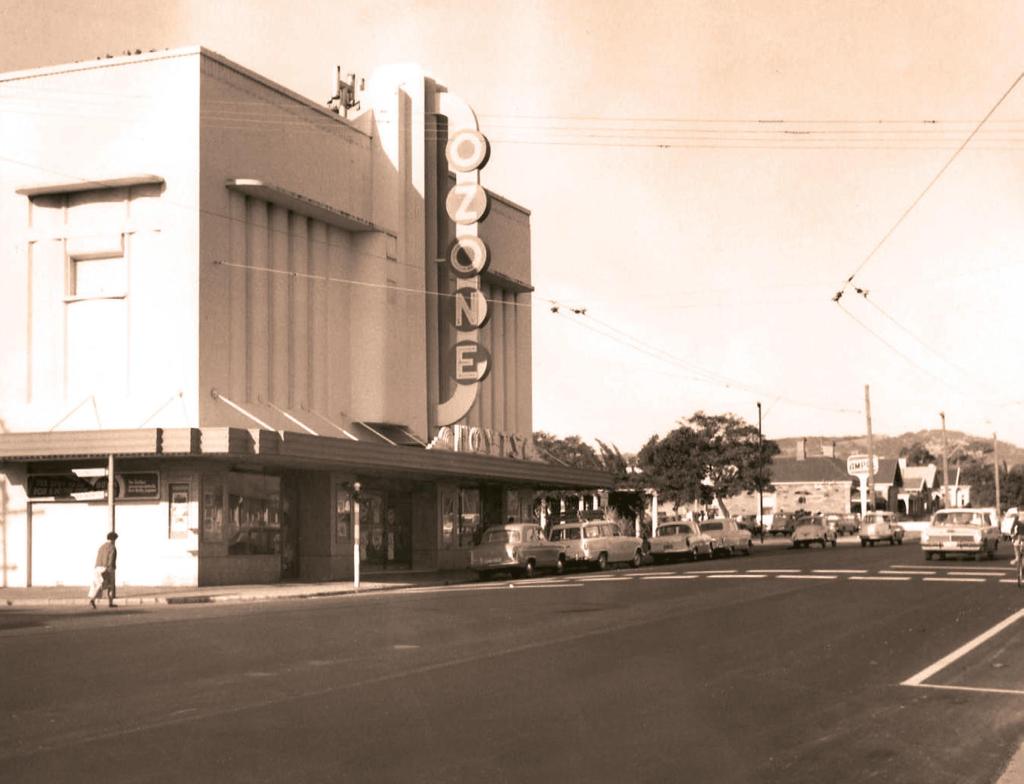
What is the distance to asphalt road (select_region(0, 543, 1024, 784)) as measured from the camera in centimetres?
849

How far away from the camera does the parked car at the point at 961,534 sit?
3781cm

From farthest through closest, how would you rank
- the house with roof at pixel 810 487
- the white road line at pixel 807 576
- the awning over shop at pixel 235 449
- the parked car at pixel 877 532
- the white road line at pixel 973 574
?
1. the house with roof at pixel 810 487
2. the parked car at pixel 877 532
3. the white road line at pixel 973 574
4. the white road line at pixel 807 576
5. the awning over shop at pixel 235 449

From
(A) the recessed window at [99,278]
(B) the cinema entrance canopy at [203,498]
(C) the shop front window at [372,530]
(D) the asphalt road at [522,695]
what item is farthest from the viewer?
(C) the shop front window at [372,530]

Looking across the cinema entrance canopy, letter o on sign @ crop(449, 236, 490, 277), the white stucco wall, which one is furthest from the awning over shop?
letter o on sign @ crop(449, 236, 490, 277)

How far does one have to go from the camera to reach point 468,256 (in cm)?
3922

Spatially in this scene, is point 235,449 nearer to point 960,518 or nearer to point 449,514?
point 449,514

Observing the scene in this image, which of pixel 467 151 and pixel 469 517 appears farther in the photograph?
pixel 469 517

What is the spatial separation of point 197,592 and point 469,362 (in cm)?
1390

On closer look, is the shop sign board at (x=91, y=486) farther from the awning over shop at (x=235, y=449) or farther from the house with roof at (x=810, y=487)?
the house with roof at (x=810, y=487)

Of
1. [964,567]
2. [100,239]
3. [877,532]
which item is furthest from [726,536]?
[100,239]

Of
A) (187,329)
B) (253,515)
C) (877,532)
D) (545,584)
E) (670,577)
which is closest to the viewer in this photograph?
(545,584)

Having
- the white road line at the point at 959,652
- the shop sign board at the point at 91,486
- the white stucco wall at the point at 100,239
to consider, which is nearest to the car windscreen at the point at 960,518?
the white road line at the point at 959,652

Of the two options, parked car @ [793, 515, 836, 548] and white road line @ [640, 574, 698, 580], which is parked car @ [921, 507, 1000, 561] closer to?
white road line @ [640, 574, 698, 580]

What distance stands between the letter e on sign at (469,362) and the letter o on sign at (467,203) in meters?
4.08
